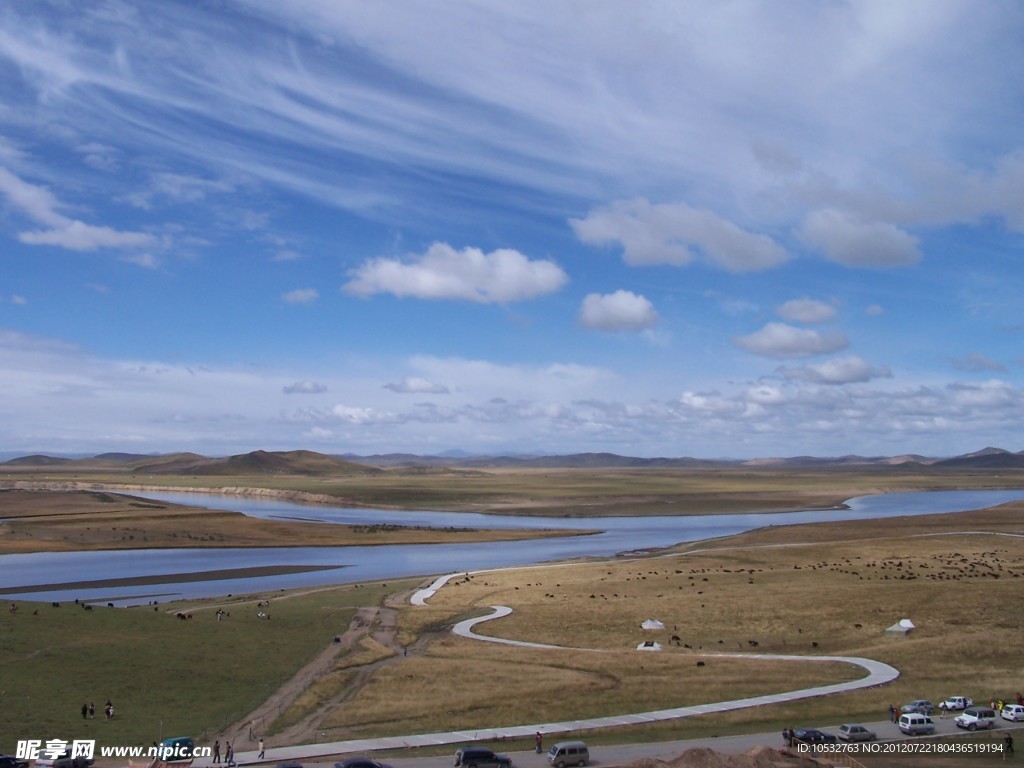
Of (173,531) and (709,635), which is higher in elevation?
(173,531)

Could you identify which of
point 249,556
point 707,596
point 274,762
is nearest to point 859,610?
point 707,596

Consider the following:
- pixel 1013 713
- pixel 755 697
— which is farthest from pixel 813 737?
pixel 1013 713

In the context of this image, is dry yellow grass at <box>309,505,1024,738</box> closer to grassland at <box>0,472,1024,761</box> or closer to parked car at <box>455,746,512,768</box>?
grassland at <box>0,472,1024,761</box>

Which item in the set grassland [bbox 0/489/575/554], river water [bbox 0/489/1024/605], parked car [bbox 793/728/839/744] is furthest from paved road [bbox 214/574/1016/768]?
grassland [bbox 0/489/575/554]

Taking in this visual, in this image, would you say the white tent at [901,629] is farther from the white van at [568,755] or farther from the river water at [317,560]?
the river water at [317,560]

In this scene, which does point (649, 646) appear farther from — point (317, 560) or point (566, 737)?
point (317, 560)
